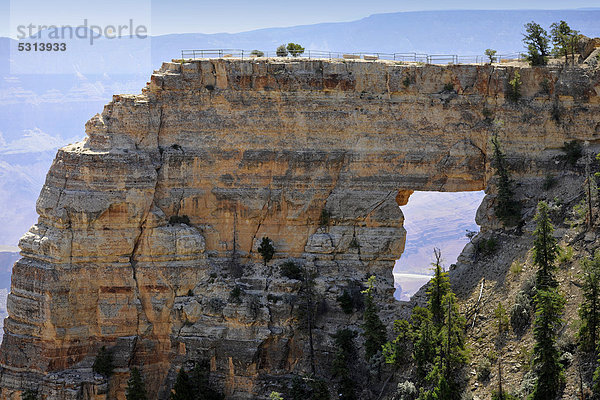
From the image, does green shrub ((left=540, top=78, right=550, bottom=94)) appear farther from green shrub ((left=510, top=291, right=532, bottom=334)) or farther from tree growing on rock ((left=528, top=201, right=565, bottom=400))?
green shrub ((left=510, top=291, right=532, bottom=334))

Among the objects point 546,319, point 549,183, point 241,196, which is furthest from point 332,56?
point 546,319

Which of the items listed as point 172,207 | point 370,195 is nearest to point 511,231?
point 370,195

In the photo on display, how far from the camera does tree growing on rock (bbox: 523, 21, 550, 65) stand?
2990 inches

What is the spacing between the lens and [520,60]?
260ft

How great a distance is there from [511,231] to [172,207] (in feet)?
92.0

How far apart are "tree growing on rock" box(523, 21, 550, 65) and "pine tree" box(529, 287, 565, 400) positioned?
1014 inches

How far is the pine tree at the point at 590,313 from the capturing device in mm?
53812

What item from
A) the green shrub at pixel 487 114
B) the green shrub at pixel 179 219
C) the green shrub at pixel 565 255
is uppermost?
the green shrub at pixel 487 114

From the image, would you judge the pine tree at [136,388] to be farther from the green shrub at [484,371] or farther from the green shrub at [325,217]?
the green shrub at [484,371]

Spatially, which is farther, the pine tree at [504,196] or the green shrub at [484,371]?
the pine tree at [504,196]

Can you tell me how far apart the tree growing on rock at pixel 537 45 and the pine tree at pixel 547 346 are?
25749 millimetres

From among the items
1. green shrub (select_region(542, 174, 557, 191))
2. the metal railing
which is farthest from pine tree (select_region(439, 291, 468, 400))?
the metal railing

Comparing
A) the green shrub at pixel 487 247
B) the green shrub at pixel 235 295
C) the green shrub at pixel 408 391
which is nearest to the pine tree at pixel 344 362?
the green shrub at pixel 408 391

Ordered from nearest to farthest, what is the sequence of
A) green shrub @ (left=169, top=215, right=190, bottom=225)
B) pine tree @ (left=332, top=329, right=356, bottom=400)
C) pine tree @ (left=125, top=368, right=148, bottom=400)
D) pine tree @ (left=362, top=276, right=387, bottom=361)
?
pine tree @ (left=332, top=329, right=356, bottom=400)
pine tree @ (left=362, top=276, right=387, bottom=361)
pine tree @ (left=125, top=368, right=148, bottom=400)
green shrub @ (left=169, top=215, right=190, bottom=225)
